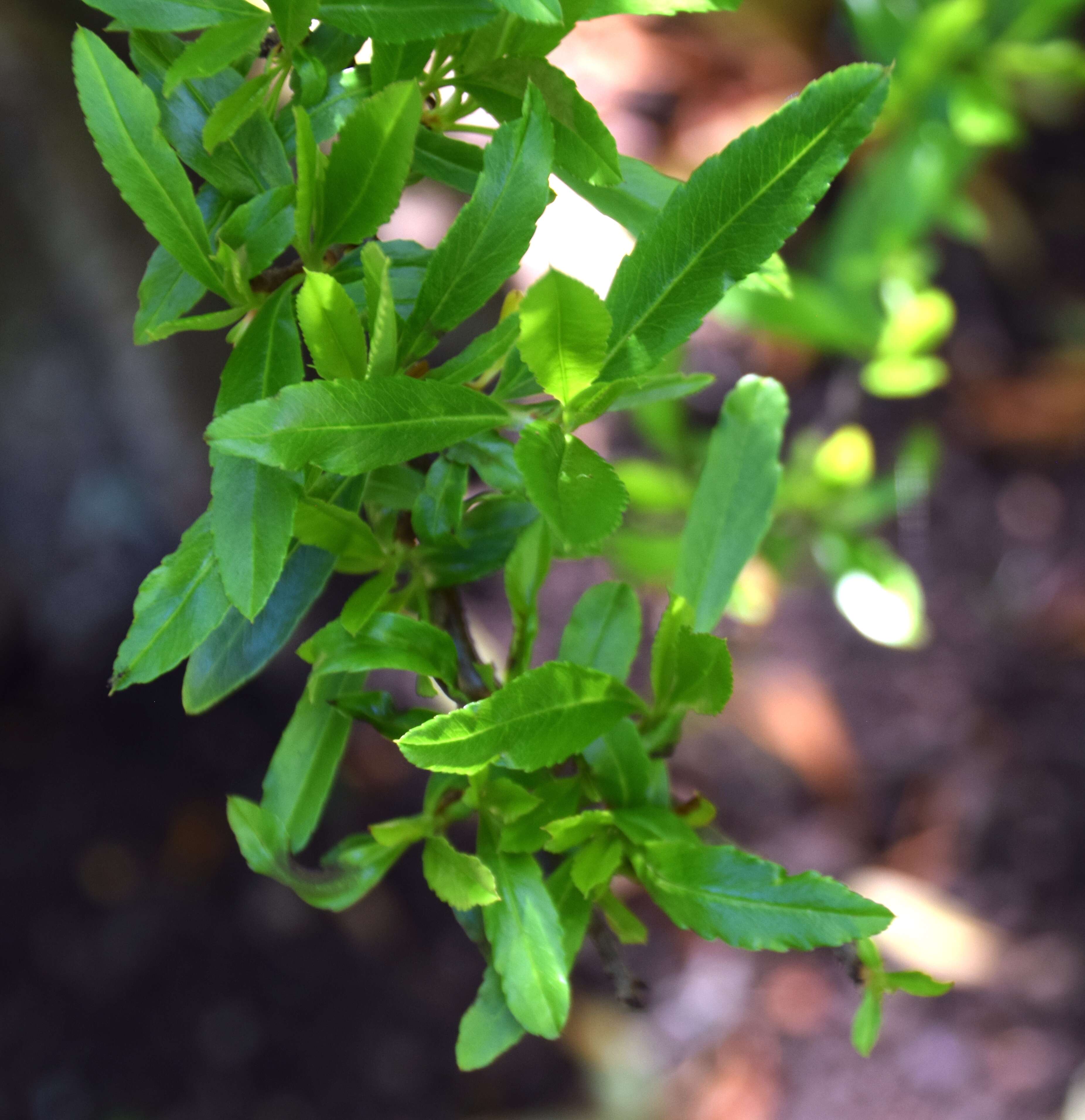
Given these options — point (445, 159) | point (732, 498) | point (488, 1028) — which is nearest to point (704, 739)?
point (732, 498)

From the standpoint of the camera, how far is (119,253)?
1.13 m

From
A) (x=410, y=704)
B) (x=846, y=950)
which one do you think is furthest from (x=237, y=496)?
(x=410, y=704)

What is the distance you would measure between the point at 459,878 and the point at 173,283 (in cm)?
25

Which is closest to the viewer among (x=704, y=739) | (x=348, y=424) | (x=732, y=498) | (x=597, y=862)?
(x=348, y=424)

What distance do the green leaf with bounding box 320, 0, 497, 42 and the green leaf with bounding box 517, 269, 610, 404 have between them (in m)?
0.10

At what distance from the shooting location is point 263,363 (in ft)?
1.15

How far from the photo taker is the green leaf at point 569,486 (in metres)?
0.30

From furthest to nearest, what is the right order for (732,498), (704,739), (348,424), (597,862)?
(704,739), (732,498), (597,862), (348,424)

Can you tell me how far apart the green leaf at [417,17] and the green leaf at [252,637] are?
20 cm

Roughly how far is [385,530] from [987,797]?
155 cm

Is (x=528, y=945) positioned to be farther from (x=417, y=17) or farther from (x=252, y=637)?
(x=417, y=17)

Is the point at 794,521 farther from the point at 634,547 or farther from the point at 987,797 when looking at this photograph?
the point at 987,797

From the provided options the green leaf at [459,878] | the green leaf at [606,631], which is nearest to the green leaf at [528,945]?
the green leaf at [459,878]

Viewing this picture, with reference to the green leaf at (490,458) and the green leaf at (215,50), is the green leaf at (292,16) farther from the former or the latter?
the green leaf at (490,458)
